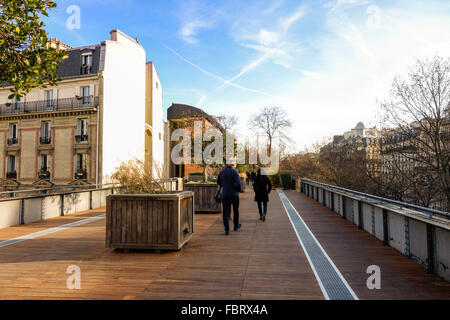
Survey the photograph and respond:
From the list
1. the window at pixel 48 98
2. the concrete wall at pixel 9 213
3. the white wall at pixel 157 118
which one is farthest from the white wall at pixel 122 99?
the concrete wall at pixel 9 213


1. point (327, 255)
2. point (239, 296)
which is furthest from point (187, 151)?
point (239, 296)

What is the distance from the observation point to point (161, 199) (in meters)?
5.02

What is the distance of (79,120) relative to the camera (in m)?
25.2

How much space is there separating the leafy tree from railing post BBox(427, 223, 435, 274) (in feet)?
22.7

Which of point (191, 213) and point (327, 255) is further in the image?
point (191, 213)

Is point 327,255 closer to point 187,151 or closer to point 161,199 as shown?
point 161,199

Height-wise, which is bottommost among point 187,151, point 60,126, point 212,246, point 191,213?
point 212,246

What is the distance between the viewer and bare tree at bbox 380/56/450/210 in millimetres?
14828

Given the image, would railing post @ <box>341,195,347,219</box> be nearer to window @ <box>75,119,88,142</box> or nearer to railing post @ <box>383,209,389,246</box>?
railing post @ <box>383,209,389,246</box>

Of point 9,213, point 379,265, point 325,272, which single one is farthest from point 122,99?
point 379,265

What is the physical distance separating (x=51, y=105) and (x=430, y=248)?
2930cm

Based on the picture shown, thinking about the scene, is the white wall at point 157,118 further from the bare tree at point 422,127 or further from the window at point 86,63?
the bare tree at point 422,127

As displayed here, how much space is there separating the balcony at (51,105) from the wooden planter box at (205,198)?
17.9m
